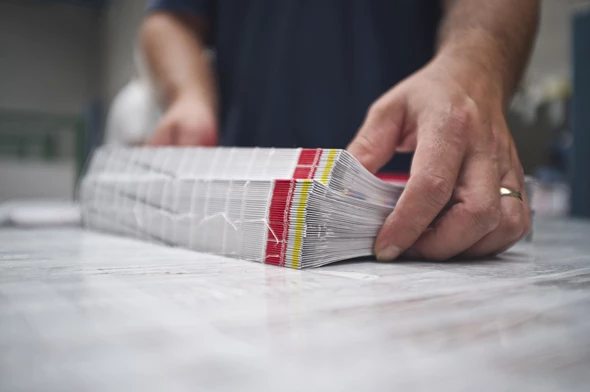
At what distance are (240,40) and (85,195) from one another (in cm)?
60

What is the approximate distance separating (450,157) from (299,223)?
8.3 inches

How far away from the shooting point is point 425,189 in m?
0.65

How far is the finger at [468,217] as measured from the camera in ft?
2.17

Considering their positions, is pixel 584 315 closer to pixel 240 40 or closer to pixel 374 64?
pixel 374 64

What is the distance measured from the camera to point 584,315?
0.40 meters

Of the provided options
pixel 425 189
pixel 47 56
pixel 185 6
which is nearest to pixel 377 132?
pixel 425 189

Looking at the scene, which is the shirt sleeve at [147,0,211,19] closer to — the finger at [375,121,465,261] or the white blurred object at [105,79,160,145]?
the white blurred object at [105,79,160,145]

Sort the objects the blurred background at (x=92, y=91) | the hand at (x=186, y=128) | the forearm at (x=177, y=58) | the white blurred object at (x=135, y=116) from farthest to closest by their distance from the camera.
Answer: the white blurred object at (x=135, y=116) → the blurred background at (x=92, y=91) → the forearm at (x=177, y=58) → the hand at (x=186, y=128)

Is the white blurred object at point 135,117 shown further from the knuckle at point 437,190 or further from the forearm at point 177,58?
the knuckle at point 437,190

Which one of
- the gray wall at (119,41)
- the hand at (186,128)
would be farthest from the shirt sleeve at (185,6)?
the gray wall at (119,41)

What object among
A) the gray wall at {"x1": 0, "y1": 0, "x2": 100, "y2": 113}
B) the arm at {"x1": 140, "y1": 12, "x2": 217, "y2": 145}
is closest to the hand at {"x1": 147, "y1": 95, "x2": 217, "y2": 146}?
the arm at {"x1": 140, "y1": 12, "x2": 217, "y2": 145}

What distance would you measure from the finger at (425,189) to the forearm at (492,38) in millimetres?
159

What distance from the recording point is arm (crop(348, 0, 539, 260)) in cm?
66

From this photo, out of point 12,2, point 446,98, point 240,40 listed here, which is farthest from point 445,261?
point 12,2
